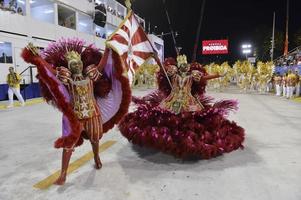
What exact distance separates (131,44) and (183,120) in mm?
1387

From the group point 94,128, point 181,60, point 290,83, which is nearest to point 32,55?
point 94,128

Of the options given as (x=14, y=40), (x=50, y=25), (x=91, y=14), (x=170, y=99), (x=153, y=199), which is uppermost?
(x=91, y=14)

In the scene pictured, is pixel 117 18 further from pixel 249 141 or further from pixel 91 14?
pixel 249 141

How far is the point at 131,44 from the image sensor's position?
3.97 metres

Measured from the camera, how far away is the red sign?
161 feet

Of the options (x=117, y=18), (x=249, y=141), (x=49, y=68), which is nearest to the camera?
(x=49, y=68)

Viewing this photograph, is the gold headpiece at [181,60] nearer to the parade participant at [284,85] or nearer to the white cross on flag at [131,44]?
the white cross on flag at [131,44]

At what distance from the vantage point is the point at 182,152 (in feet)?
12.9

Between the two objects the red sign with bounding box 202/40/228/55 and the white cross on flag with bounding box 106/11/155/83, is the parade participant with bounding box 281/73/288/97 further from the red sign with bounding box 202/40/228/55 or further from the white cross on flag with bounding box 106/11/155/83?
the red sign with bounding box 202/40/228/55

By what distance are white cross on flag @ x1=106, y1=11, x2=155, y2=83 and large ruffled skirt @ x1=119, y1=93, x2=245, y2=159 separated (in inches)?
34.2

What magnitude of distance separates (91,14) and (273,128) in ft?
74.1

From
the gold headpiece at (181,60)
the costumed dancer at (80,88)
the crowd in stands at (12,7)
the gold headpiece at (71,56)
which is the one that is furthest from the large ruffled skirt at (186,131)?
the crowd in stands at (12,7)

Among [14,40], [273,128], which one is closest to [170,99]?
[273,128]

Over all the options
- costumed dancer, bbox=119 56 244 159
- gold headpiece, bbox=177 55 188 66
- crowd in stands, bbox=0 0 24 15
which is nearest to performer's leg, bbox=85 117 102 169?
costumed dancer, bbox=119 56 244 159
